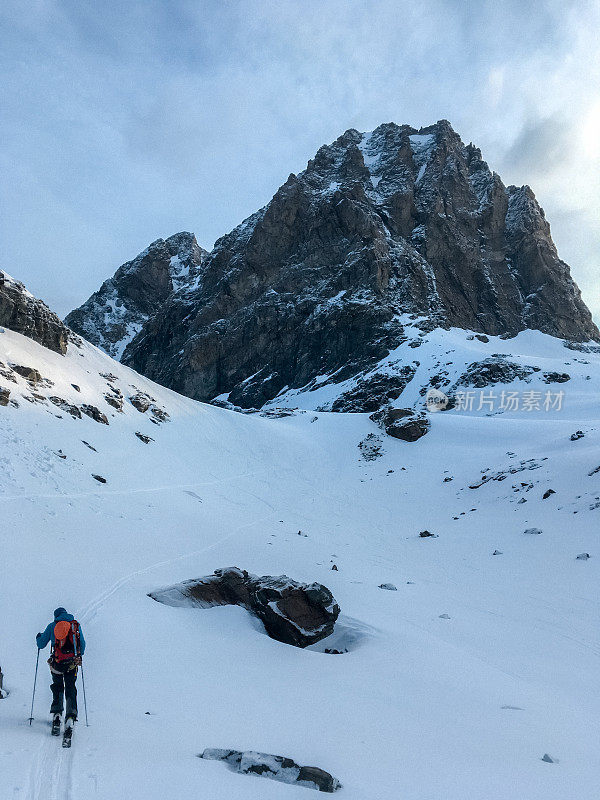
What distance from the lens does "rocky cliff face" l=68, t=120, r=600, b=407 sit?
107 m

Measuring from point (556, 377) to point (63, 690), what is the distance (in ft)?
234

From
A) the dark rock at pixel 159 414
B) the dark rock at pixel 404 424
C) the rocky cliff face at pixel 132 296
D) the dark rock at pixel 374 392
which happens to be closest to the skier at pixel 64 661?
the dark rock at pixel 159 414

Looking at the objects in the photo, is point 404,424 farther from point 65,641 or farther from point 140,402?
point 65,641

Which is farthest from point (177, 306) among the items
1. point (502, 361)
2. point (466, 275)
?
point (502, 361)

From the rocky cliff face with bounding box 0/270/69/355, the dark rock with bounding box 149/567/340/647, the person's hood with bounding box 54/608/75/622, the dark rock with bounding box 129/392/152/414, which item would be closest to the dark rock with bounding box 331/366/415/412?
the dark rock with bounding box 129/392/152/414

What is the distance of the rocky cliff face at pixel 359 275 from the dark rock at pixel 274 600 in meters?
81.1

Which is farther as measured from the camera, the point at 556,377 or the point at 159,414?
the point at 556,377

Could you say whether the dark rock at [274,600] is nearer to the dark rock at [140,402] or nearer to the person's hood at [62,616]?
the person's hood at [62,616]

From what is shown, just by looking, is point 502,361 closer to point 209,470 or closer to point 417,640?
point 209,470

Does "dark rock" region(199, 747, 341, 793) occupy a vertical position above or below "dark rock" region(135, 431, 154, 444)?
below

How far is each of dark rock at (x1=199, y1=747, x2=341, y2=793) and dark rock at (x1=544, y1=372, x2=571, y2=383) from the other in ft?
226

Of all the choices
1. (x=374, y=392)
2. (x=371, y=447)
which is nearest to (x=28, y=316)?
(x=371, y=447)

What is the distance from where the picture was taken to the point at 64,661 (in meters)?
6.19

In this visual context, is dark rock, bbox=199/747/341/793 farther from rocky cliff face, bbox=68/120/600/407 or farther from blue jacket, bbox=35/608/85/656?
rocky cliff face, bbox=68/120/600/407
